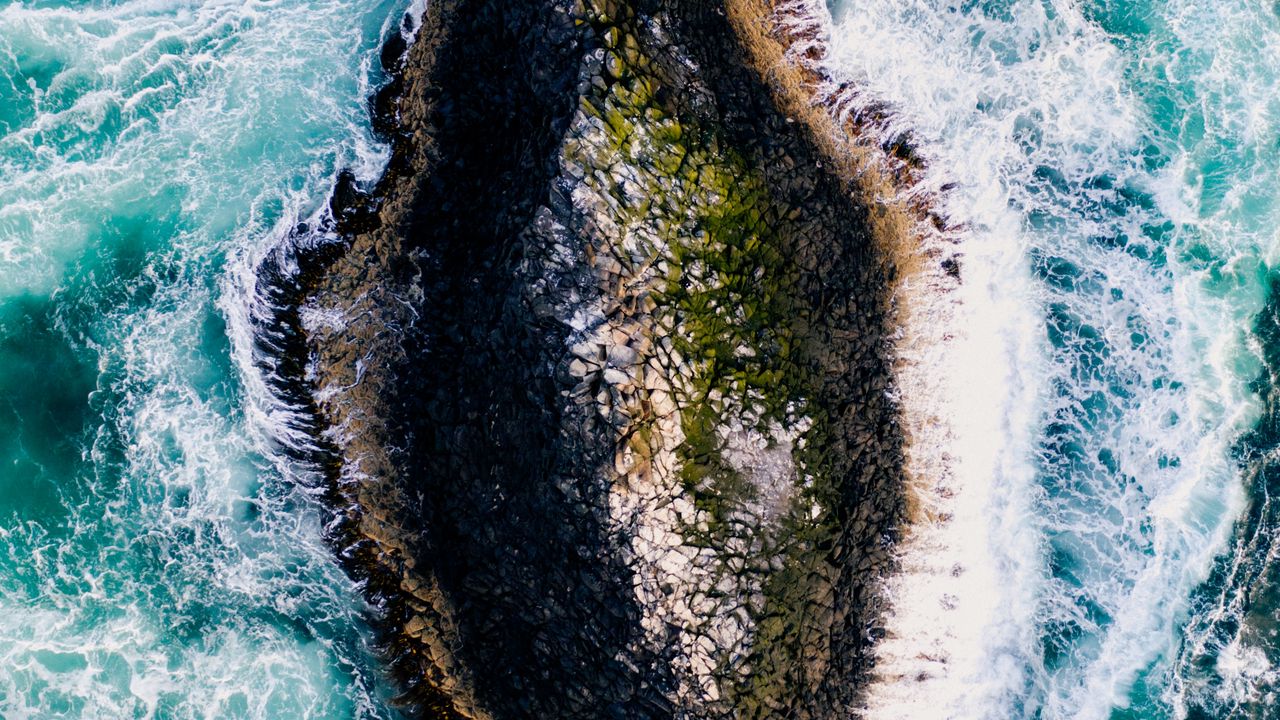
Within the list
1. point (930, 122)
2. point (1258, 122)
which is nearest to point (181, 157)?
point (930, 122)

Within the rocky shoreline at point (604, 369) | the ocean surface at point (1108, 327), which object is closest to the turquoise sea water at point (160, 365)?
the rocky shoreline at point (604, 369)

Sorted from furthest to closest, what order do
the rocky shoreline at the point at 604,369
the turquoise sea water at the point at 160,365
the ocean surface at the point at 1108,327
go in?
the ocean surface at the point at 1108,327, the turquoise sea water at the point at 160,365, the rocky shoreline at the point at 604,369

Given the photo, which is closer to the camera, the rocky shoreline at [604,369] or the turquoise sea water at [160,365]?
the rocky shoreline at [604,369]

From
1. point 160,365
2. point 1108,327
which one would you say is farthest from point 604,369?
point 1108,327

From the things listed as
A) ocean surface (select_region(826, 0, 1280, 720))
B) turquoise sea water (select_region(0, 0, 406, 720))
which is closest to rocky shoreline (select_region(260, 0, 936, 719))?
turquoise sea water (select_region(0, 0, 406, 720))

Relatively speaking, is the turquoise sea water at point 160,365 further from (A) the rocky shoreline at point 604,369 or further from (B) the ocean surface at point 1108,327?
(B) the ocean surface at point 1108,327

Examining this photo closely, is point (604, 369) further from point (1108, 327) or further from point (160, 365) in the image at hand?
point (1108, 327)

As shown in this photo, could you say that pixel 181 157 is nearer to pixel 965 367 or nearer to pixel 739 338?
pixel 739 338
